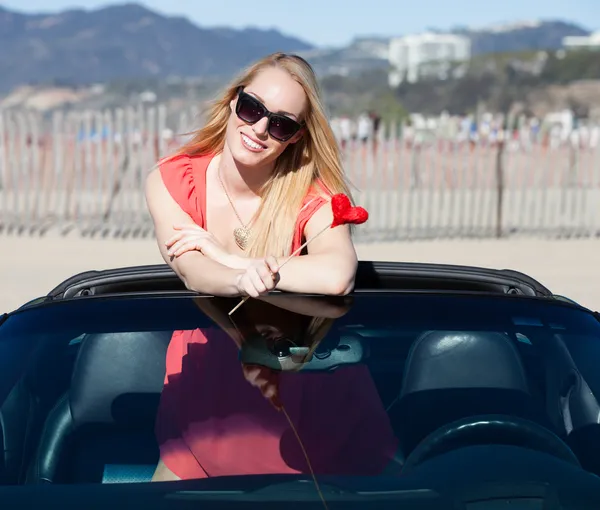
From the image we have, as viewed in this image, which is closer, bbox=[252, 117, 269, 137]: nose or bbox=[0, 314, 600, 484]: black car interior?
bbox=[0, 314, 600, 484]: black car interior

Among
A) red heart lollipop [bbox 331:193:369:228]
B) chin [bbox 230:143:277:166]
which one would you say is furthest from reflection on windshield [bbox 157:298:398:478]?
chin [bbox 230:143:277:166]

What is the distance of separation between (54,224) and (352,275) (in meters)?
11.5

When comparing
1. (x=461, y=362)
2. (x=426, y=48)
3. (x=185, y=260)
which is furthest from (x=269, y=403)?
(x=426, y=48)

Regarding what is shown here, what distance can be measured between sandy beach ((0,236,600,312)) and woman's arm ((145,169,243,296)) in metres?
6.33

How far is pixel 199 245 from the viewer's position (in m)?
2.74

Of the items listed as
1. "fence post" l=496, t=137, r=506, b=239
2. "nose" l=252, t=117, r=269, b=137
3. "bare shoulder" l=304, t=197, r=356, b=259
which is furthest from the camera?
"fence post" l=496, t=137, r=506, b=239

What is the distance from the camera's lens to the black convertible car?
191cm

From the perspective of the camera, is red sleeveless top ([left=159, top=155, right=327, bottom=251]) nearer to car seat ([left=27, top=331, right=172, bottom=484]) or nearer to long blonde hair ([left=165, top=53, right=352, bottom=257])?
long blonde hair ([left=165, top=53, right=352, bottom=257])

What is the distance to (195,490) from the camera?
1892 mm

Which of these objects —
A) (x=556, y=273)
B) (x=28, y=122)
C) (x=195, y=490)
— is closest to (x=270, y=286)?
(x=195, y=490)

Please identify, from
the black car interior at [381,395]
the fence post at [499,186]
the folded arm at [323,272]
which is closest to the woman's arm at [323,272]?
the folded arm at [323,272]

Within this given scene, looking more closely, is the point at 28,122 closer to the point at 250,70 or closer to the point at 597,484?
the point at 250,70

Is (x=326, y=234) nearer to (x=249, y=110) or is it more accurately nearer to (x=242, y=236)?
(x=242, y=236)

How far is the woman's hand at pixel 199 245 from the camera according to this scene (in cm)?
268
